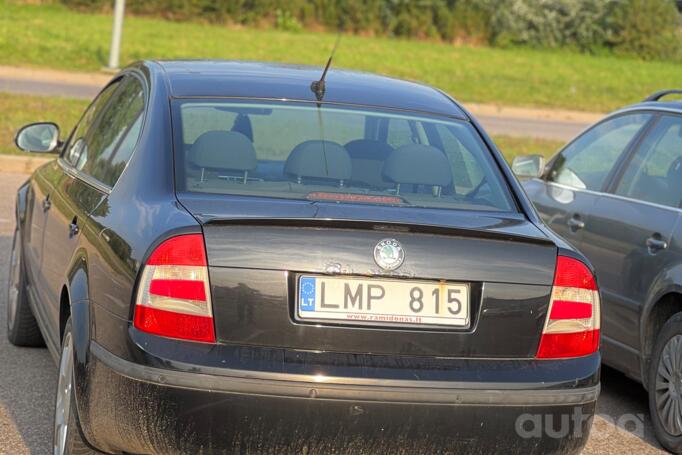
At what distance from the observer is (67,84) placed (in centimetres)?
2464

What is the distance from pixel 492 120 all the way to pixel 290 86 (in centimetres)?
2110

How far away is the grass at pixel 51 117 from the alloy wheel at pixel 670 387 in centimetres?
976

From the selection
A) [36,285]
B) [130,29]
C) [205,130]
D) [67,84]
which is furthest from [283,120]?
[130,29]

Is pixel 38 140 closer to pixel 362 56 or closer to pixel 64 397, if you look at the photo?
pixel 64 397

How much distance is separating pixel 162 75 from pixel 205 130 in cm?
48

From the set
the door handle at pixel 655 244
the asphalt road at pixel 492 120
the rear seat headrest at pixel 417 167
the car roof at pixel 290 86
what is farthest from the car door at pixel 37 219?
the asphalt road at pixel 492 120

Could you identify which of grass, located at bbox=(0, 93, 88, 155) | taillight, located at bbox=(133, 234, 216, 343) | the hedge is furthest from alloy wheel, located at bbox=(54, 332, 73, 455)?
the hedge

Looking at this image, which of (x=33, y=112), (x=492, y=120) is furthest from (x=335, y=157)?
(x=492, y=120)

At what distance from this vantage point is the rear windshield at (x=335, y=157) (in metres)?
4.29

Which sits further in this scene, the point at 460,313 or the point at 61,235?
the point at 61,235

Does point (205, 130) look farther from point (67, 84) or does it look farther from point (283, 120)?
point (67, 84)

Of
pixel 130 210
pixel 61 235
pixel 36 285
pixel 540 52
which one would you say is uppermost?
pixel 130 210

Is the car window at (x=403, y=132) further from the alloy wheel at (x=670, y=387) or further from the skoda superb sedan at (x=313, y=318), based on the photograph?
the alloy wheel at (x=670, y=387)

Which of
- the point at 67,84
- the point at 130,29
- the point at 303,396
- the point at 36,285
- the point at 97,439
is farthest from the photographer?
the point at 130,29
